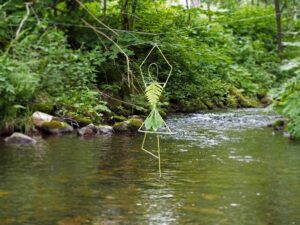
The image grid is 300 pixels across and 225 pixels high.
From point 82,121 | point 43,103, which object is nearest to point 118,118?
point 82,121

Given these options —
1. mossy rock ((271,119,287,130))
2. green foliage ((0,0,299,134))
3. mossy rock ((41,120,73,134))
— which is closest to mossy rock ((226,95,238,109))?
green foliage ((0,0,299,134))

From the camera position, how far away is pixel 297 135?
33.3 ft

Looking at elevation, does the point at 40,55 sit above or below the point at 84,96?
above

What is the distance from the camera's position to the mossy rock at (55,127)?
1070cm

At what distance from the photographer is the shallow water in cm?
523

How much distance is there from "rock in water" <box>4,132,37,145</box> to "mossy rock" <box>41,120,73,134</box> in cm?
111

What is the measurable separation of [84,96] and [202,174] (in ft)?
18.8

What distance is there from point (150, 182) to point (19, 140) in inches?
142

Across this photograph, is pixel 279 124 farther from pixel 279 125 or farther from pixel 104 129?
pixel 104 129

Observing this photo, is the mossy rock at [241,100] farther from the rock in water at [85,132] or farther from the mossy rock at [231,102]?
the rock in water at [85,132]

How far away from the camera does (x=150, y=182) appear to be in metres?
6.60

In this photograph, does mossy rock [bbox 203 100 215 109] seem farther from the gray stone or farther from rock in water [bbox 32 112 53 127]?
rock in water [bbox 32 112 53 127]

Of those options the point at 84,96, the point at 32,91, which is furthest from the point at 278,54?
the point at 32,91

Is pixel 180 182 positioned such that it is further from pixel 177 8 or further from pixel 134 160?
pixel 177 8
